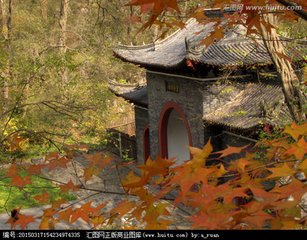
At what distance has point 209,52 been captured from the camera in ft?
36.6

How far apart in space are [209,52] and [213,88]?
99 centimetres

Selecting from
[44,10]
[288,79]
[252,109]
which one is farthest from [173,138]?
[44,10]

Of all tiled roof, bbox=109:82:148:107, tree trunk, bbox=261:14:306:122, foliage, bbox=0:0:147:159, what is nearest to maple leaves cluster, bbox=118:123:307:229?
foliage, bbox=0:0:147:159

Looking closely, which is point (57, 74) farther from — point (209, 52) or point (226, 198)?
point (226, 198)

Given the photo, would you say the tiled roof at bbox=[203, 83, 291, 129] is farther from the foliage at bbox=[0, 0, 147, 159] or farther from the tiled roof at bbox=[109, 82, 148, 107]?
the tiled roof at bbox=[109, 82, 148, 107]

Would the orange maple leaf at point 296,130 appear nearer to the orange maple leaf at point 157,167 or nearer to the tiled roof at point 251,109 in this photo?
the orange maple leaf at point 157,167

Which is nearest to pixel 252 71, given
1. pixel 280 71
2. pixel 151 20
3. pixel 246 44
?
pixel 246 44

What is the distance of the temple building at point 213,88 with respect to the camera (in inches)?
392

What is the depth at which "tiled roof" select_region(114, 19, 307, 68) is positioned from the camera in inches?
414

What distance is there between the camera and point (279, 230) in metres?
1.68

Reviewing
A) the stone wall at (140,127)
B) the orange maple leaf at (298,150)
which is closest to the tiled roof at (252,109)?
the stone wall at (140,127)

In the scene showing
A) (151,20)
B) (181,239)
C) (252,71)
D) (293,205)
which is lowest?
(181,239)

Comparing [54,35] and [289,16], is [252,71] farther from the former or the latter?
[54,35]

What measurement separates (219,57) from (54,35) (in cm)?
1625
